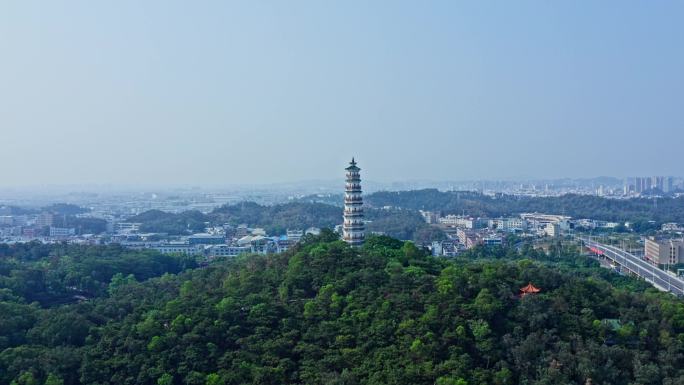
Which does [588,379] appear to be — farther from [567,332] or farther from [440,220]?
[440,220]

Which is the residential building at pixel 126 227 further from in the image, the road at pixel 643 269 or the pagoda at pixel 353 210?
the pagoda at pixel 353 210

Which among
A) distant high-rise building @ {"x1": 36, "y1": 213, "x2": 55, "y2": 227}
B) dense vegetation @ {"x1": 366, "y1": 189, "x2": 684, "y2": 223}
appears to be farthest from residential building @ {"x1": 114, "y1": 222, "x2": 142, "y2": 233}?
dense vegetation @ {"x1": 366, "y1": 189, "x2": 684, "y2": 223}

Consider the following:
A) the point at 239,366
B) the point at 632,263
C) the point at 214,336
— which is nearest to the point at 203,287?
the point at 214,336

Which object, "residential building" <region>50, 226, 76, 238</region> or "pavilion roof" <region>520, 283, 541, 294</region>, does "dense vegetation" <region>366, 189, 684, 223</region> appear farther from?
"pavilion roof" <region>520, 283, 541, 294</region>

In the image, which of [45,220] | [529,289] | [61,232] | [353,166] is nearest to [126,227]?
[61,232]

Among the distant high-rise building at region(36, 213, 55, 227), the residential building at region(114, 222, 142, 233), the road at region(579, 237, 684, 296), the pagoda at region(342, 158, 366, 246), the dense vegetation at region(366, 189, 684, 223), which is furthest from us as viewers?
the dense vegetation at region(366, 189, 684, 223)

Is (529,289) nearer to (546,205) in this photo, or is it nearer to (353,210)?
(353,210)

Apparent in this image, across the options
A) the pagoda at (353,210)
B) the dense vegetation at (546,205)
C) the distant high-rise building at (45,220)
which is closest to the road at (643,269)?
the pagoda at (353,210)
